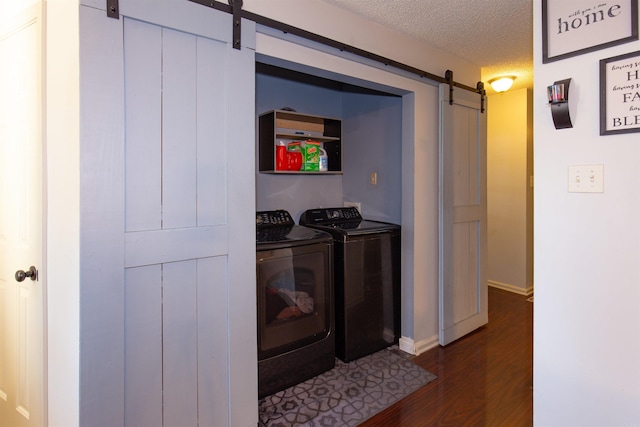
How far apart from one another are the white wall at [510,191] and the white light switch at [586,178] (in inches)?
114

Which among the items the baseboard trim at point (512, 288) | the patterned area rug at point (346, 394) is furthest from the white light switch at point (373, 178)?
the baseboard trim at point (512, 288)

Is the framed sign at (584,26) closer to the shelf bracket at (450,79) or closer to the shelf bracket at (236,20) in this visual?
the shelf bracket at (450,79)

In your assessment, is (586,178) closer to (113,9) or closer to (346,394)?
(346,394)

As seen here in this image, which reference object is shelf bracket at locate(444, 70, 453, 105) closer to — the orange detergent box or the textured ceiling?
the textured ceiling

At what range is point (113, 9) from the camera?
1.37 meters

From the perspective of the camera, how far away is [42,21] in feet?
4.90

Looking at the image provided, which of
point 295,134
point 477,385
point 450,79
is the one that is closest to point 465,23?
point 450,79

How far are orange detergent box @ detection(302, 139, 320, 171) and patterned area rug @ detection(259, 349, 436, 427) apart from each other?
1.54 meters

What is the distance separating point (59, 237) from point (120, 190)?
34cm

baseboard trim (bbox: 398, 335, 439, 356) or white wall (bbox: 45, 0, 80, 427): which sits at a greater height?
white wall (bbox: 45, 0, 80, 427)

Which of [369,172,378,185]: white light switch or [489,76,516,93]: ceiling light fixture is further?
[489,76,516,93]: ceiling light fixture

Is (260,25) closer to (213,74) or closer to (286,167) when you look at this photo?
(213,74)

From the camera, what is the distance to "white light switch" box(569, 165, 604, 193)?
1.52 meters

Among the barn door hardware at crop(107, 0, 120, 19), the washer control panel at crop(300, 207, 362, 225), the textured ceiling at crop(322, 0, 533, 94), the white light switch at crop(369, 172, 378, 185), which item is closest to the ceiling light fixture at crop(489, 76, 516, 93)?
the textured ceiling at crop(322, 0, 533, 94)
